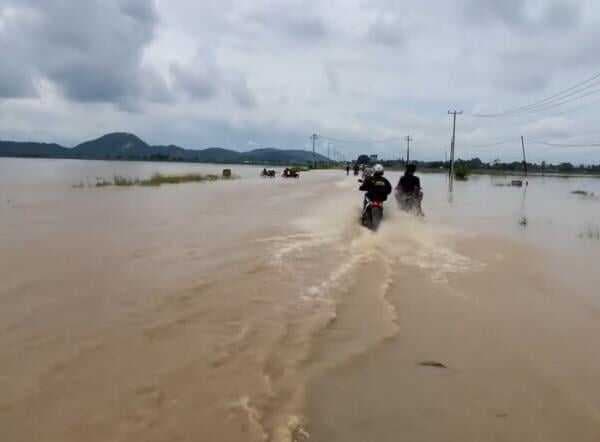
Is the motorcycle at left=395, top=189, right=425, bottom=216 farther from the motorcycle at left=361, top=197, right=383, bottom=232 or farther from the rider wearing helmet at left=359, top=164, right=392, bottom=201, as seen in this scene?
the motorcycle at left=361, top=197, right=383, bottom=232

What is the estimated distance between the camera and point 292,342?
16.9ft

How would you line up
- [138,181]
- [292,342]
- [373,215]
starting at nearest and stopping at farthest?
[292,342] < [373,215] < [138,181]

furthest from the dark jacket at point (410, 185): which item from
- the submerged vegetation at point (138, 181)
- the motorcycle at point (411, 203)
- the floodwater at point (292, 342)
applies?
the submerged vegetation at point (138, 181)

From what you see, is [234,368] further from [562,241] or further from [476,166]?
[476,166]

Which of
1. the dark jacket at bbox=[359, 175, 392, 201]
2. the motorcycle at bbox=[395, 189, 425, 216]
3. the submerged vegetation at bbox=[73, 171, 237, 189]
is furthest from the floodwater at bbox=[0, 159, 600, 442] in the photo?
the submerged vegetation at bbox=[73, 171, 237, 189]

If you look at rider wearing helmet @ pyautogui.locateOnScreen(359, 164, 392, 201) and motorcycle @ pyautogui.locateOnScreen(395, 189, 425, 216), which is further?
motorcycle @ pyautogui.locateOnScreen(395, 189, 425, 216)

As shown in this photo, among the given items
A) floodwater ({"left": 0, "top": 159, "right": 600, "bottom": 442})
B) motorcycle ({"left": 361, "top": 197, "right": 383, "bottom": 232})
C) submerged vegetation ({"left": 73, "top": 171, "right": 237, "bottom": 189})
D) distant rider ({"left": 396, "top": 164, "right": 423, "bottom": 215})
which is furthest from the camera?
submerged vegetation ({"left": 73, "top": 171, "right": 237, "bottom": 189})

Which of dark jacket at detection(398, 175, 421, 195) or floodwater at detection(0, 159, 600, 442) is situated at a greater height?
dark jacket at detection(398, 175, 421, 195)

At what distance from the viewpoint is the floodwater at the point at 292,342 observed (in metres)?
3.58

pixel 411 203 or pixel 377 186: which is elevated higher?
pixel 377 186

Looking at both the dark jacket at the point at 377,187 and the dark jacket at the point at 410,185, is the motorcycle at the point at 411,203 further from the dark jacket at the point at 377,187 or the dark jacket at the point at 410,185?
the dark jacket at the point at 377,187

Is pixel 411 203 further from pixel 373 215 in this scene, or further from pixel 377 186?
pixel 373 215

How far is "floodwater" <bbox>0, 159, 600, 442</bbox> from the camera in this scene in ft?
11.8

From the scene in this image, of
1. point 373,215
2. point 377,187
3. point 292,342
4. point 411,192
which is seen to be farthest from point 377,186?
point 292,342
